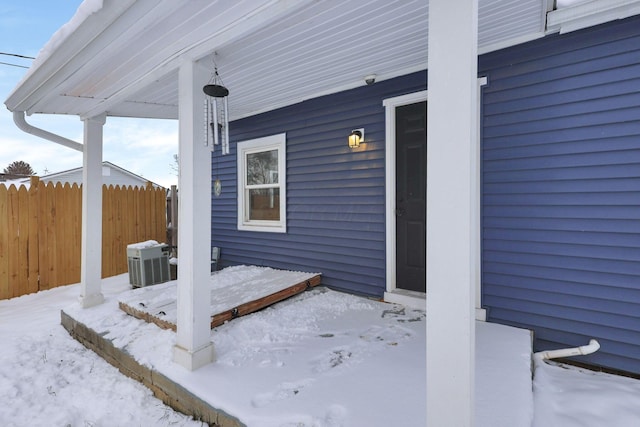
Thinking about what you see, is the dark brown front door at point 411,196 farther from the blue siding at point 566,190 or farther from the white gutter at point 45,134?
the white gutter at point 45,134

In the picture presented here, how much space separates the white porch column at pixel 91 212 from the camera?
369 cm

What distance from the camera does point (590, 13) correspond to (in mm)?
2297

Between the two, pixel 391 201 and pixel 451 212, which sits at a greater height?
pixel 391 201

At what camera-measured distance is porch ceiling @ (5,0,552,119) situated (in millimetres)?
2031

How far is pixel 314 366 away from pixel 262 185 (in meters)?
3.24

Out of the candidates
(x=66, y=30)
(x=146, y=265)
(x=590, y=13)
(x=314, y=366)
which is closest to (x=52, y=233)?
(x=146, y=265)

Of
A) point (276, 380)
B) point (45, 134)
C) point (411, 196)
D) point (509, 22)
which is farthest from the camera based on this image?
point (45, 134)

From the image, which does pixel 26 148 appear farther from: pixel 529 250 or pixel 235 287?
pixel 529 250

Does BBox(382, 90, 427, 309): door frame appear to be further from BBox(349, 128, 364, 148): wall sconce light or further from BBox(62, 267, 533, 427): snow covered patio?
BBox(349, 128, 364, 148): wall sconce light

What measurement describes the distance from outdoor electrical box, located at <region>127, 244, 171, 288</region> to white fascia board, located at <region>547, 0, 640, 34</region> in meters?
5.16

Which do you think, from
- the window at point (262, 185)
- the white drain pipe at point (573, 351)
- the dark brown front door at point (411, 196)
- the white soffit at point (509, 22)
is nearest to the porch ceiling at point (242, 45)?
the white soffit at point (509, 22)

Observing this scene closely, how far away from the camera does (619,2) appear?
2.19 m

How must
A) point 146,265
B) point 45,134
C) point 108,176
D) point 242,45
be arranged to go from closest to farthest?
1. point 242,45
2. point 45,134
3. point 146,265
4. point 108,176

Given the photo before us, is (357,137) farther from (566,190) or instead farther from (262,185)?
(566,190)
